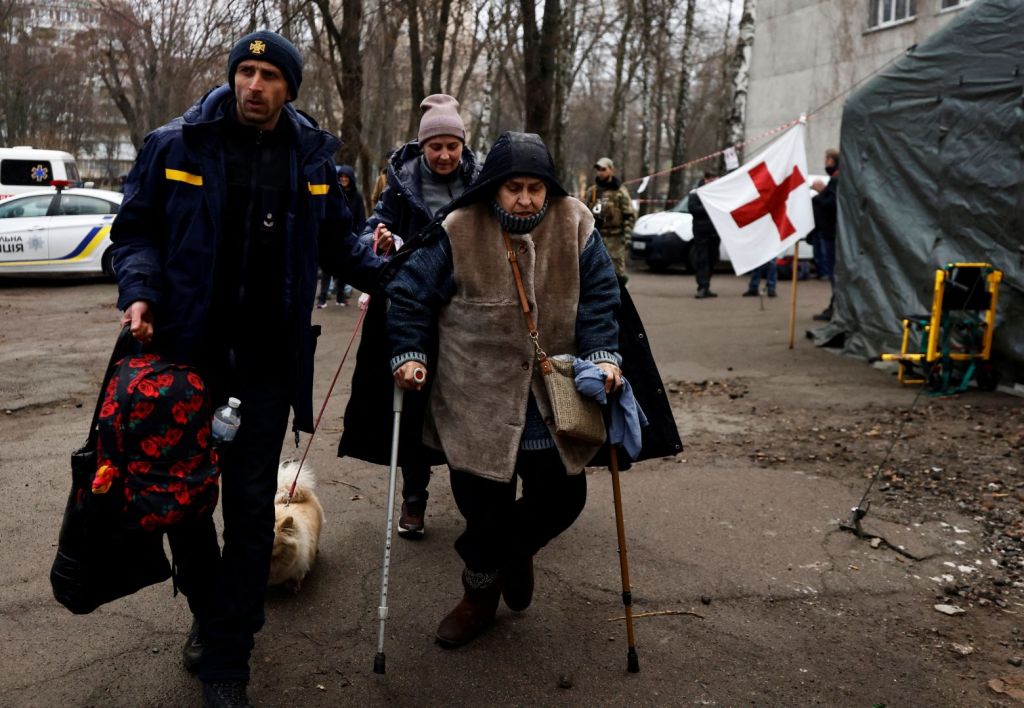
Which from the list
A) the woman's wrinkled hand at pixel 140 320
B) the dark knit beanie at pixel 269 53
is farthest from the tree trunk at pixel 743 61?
the woman's wrinkled hand at pixel 140 320

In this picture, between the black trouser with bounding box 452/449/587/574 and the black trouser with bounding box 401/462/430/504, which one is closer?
the black trouser with bounding box 452/449/587/574

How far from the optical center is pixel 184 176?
2.97 m

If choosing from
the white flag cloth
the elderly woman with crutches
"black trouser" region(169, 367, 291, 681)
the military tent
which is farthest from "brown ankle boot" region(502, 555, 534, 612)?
the white flag cloth

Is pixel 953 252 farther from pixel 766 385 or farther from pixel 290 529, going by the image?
pixel 290 529

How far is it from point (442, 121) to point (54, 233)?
1386cm

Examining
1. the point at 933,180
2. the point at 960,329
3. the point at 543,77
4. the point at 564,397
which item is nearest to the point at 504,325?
the point at 564,397

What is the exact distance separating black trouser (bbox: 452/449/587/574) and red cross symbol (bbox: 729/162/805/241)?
7014 mm

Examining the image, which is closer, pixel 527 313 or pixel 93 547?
pixel 93 547

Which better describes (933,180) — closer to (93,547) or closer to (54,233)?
(93,547)

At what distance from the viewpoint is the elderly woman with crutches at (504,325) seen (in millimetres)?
3414

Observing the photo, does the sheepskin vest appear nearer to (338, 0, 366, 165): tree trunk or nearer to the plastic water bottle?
the plastic water bottle

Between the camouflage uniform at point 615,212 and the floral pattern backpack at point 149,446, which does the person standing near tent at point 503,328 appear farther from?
the camouflage uniform at point 615,212

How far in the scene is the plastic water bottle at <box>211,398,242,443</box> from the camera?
9.83ft

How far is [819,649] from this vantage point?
3.64m
